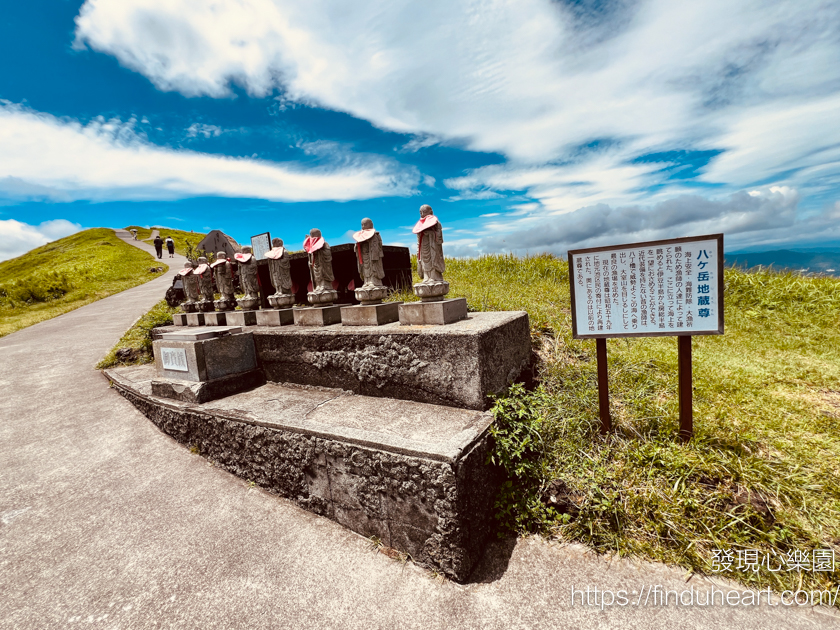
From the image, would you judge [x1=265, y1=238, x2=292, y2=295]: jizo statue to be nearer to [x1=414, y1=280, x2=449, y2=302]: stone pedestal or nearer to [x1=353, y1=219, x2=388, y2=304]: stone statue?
[x1=353, y1=219, x2=388, y2=304]: stone statue

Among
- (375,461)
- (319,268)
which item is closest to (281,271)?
(319,268)

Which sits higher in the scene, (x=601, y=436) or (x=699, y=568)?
(x=601, y=436)

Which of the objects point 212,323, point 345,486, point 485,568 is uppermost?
point 212,323

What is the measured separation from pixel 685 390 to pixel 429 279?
2394 mm

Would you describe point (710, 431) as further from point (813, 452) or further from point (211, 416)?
point (211, 416)

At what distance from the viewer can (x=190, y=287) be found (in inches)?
276

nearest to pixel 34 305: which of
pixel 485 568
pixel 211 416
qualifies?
pixel 211 416

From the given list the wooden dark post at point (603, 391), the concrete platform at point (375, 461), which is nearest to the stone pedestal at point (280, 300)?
the concrete platform at point (375, 461)

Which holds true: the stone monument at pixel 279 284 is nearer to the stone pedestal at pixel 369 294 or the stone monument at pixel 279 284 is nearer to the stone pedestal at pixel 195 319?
the stone pedestal at pixel 369 294

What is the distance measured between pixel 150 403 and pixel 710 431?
619 centimetres

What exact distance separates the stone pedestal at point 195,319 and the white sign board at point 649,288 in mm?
6137

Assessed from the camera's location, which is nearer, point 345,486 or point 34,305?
point 345,486

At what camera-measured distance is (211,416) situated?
13.0ft

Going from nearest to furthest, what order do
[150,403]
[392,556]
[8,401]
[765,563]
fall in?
1. [765,563]
2. [392,556]
3. [150,403]
4. [8,401]
